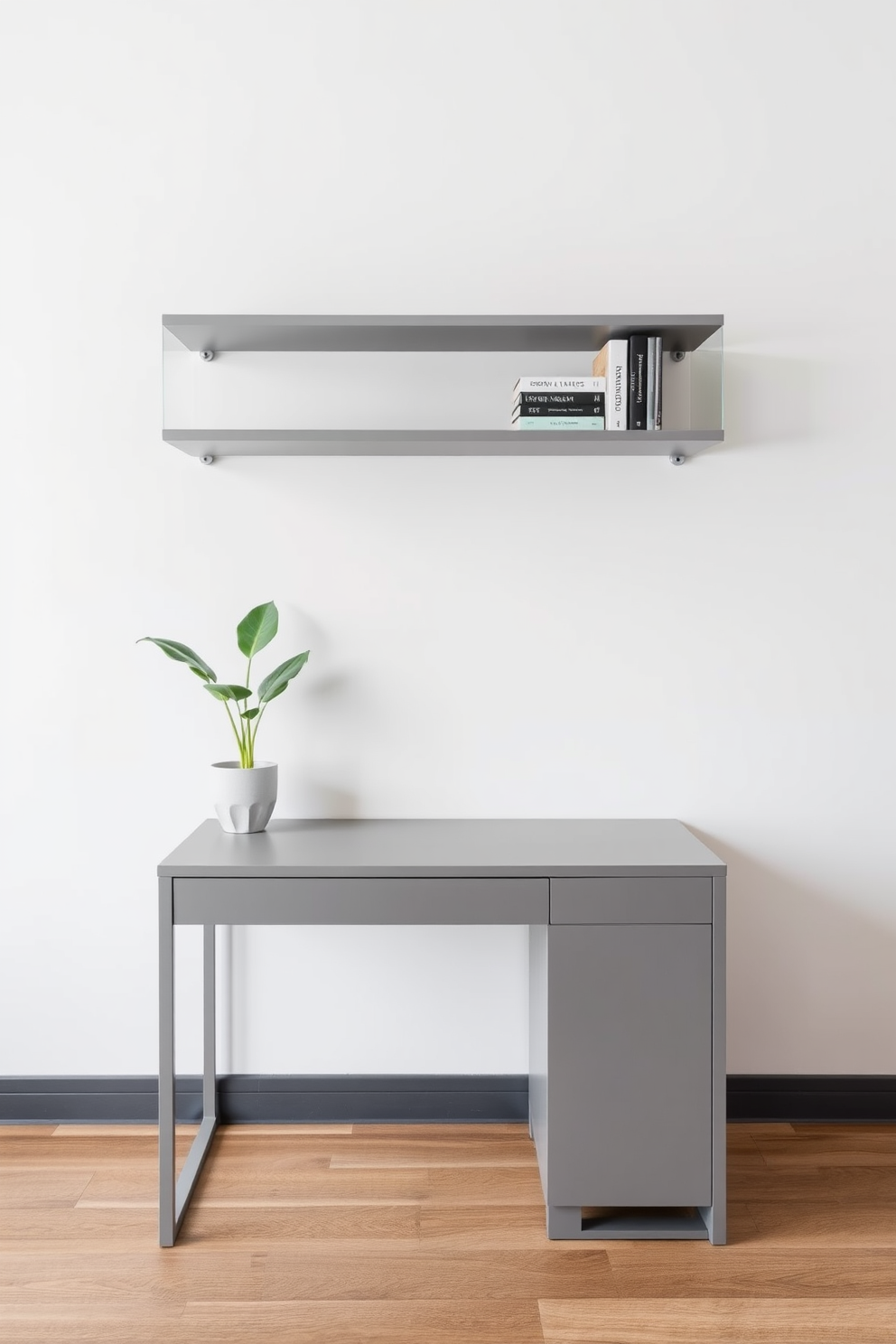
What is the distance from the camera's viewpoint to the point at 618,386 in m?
2.09

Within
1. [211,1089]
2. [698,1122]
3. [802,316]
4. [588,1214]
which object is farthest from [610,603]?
[211,1089]

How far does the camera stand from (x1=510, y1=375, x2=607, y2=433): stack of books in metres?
→ 2.09

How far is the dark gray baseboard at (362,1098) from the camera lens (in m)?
2.37

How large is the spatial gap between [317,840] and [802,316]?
165 cm

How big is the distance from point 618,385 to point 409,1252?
5.81 ft

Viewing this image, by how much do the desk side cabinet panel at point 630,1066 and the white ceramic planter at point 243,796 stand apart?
0.70m

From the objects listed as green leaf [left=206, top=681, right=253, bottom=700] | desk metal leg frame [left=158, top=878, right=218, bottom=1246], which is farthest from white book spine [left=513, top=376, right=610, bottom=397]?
desk metal leg frame [left=158, top=878, right=218, bottom=1246]

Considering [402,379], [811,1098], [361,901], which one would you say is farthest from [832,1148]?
[402,379]

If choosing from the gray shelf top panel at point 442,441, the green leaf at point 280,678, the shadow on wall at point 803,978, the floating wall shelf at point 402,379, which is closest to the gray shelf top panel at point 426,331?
the floating wall shelf at point 402,379

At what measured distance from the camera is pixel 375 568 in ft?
7.66

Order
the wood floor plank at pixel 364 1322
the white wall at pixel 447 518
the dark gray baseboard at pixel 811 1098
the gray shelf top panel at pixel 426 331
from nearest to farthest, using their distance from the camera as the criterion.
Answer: the wood floor plank at pixel 364 1322 < the gray shelf top panel at pixel 426 331 < the white wall at pixel 447 518 < the dark gray baseboard at pixel 811 1098

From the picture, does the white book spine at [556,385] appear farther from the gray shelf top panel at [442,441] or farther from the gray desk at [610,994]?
the gray desk at [610,994]

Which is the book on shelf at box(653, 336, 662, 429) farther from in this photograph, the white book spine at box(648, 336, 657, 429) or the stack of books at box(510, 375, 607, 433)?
the stack of books at box(510, 375, 607, 433)

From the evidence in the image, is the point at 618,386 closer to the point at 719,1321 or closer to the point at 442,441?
the point at 442,441
